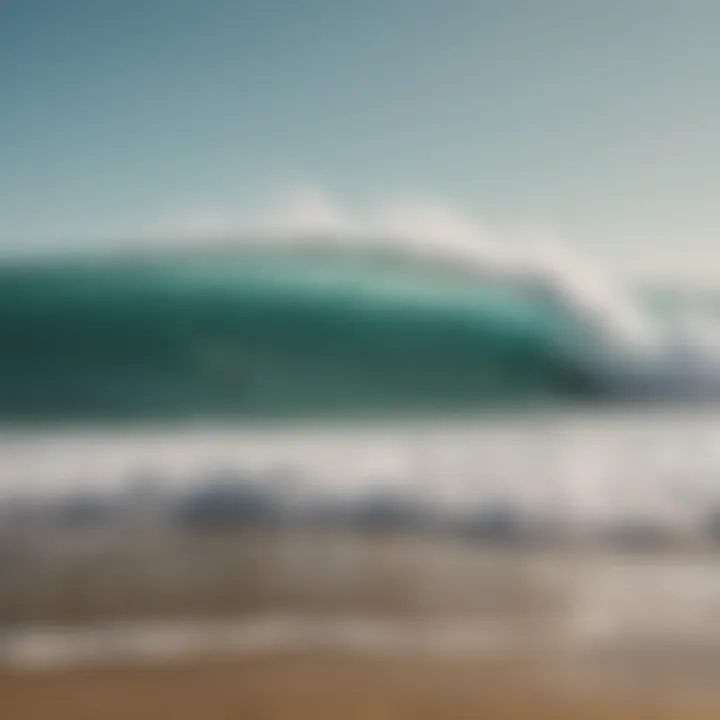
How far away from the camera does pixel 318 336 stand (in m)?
2.78

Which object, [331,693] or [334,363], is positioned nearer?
[331,693]

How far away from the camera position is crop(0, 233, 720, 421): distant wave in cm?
258

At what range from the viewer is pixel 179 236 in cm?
248

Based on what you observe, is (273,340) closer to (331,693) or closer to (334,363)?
(334,363)

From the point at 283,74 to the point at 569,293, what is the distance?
1023 mm

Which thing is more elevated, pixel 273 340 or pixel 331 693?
pixel 273 340

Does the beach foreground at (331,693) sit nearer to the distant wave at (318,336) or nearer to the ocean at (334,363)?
the ocean at (334,363)

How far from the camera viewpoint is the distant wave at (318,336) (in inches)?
102

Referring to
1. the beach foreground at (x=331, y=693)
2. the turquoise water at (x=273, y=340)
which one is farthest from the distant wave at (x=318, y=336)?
the beach foreground at (x=331, y=693)

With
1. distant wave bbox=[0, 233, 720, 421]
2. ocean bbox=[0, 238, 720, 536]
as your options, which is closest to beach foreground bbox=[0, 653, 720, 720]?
ocean bbox=[0, 238, 720, 536]

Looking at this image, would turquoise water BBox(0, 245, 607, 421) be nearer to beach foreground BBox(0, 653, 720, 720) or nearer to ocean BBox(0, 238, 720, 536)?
ocean BBox(0, 238, 720, 536)

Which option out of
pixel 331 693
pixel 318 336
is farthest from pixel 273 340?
pixel 331 693

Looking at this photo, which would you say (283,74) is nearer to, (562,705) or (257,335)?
(257,335)

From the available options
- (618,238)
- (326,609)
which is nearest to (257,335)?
(618,238)
